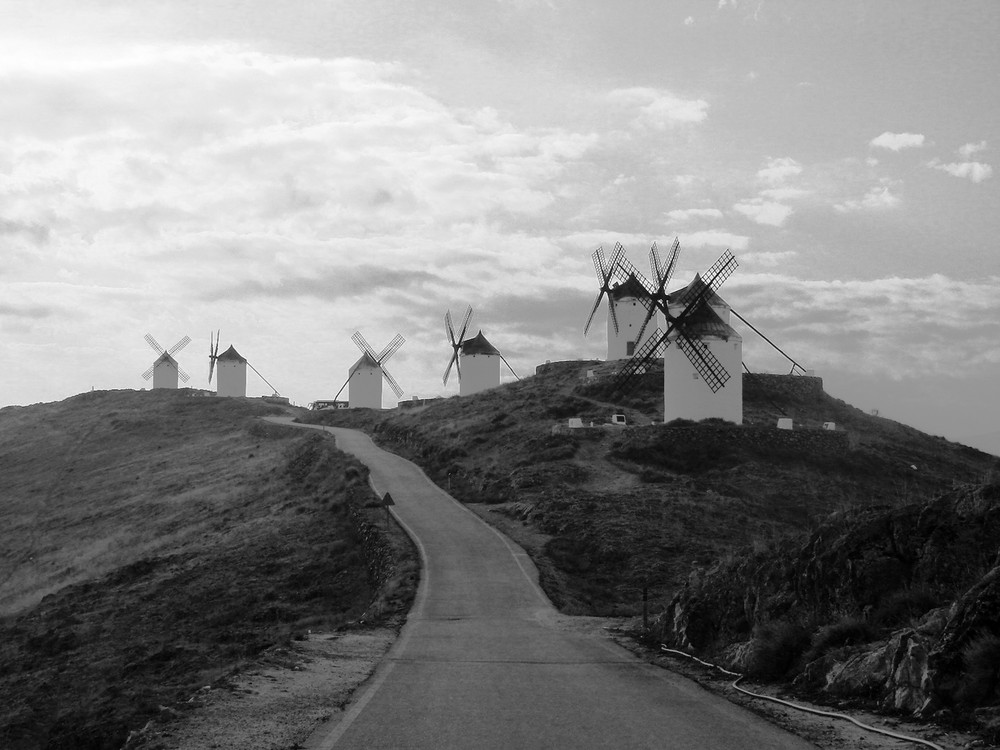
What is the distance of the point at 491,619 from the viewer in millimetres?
22188

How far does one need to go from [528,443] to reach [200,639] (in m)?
27.1

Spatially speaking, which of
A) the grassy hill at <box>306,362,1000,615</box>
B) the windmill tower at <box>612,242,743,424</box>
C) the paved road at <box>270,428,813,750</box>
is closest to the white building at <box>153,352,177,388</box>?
the grassy hill at <box>306,362,1000,615</box>

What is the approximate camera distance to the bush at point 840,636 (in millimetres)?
13422

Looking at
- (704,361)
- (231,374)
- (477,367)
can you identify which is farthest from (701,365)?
(231,374)

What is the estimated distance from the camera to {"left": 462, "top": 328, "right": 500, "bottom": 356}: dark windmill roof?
285 ft

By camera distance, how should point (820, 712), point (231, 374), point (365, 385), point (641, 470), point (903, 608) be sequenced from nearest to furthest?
point (820, 712)
point (903, 608)
point (641, 470)
point (365, 385)
point (231, 374)

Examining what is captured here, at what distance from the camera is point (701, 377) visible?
53188 mm

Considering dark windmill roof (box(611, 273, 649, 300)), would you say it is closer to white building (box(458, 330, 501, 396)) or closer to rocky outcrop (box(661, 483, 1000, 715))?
white building (box(458, 330, 501, 396))

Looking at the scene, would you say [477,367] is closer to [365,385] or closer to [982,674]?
[365,385]

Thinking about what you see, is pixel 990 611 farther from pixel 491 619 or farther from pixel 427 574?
pixel 427 574

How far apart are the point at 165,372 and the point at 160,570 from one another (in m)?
93.9

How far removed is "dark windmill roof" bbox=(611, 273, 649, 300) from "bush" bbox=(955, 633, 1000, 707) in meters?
59.4

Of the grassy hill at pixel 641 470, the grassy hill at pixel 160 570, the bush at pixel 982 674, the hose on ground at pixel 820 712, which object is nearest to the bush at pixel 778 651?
the hose on ground at pixel 820 712

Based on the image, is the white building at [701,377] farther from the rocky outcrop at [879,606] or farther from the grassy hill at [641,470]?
the rocky outcrop at [879,606]
